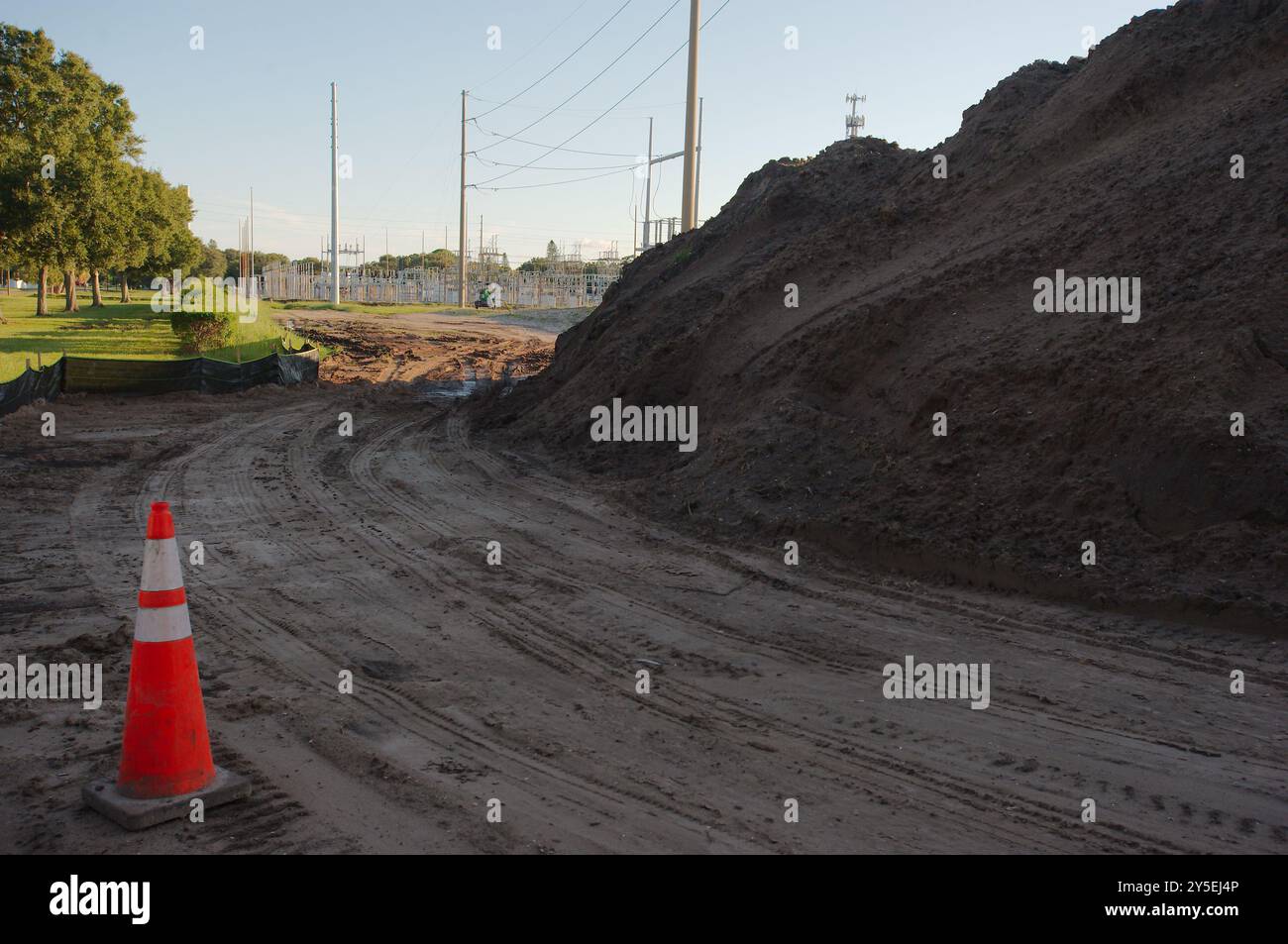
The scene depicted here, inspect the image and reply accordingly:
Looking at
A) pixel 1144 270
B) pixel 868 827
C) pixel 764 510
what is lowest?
pixel 868 827

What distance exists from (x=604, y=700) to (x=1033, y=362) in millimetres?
6046

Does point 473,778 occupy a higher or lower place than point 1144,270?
lower

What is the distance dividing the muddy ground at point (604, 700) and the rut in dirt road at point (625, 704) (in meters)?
0.02

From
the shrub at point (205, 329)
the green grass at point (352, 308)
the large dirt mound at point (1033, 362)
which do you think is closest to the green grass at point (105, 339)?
the shrub at point (205, 329)

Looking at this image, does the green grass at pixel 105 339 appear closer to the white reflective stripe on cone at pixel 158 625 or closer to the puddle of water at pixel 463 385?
the puddle of water at pixel 463 385

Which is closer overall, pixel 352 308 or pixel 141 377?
pixel 141 377

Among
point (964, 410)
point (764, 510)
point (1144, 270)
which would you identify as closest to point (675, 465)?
point (764, 510)

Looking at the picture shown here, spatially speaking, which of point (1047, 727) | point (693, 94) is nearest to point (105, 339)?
point (693, 94)

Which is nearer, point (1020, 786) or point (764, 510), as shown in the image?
point (1020, 786)

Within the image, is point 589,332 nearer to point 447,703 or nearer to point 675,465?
point 675,465

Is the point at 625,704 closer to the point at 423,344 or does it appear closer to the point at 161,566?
the point at 161,566

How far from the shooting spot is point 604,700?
234 inches

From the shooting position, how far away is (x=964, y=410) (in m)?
9.92

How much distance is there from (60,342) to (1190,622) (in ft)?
116
